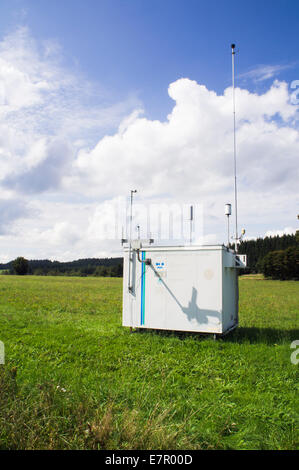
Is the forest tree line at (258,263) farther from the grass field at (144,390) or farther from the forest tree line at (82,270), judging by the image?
the grass field at (144,390)

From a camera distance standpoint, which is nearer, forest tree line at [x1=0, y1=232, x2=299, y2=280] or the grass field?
the grass field

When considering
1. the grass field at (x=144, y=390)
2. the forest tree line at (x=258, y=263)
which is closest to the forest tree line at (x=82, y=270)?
the forest tree line at (x=258, y=263)

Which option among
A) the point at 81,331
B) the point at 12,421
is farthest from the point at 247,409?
the point at 81,331

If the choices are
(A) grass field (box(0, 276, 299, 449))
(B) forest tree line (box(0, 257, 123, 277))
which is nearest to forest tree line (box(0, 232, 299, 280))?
(B) forest tree line (box(0, 257, 123, 277))

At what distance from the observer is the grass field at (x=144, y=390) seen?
3.79 m

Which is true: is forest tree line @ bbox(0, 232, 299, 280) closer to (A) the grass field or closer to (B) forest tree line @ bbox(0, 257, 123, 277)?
(B) forest tree line @ bbox(0, 257, 123, 277)

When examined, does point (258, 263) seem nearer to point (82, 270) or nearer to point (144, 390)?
point (82, 270)

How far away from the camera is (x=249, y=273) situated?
3856 inches

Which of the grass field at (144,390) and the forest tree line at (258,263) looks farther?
the forest tree line at (258,263)

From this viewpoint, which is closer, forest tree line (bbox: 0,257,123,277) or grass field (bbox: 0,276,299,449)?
grass field (bbox: 0,276,299,449)

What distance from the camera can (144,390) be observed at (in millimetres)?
5266

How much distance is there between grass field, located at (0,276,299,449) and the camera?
379 centimetres
